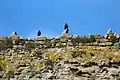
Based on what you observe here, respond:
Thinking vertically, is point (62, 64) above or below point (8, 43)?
below

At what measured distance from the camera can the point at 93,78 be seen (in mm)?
26375

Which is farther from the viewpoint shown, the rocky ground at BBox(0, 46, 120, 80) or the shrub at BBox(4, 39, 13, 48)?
the shrub at BBox(4, 39, 13, 48)

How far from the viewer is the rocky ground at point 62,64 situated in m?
26.7

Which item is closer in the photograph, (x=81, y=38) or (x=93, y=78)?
(x=93, y=78)

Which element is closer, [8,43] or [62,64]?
[62,64]

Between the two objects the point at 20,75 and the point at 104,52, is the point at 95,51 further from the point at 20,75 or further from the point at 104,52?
the point at 20,75

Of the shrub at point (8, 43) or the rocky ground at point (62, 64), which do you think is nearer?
the rocky ground at point (62, 64)

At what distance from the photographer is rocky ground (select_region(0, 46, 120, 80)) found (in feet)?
87.5

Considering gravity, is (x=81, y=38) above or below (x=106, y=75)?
above

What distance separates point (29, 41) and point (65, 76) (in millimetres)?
3543

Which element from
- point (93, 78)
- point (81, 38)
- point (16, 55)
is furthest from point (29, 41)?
point (93, 78)

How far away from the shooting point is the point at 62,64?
89.8 ft

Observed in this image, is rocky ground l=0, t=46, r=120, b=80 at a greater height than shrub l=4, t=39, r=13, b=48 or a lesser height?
lesser

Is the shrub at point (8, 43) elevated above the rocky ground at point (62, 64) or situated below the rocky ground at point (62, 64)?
above
